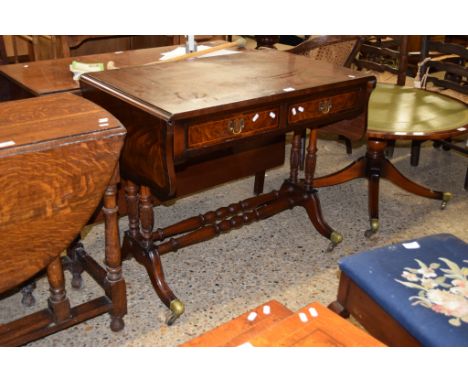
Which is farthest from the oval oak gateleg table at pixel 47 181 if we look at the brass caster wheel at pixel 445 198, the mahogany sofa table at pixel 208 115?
the brass caster wheel at pixel 445 198

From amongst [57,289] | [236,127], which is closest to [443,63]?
[236,127]

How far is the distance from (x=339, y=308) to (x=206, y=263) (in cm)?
92

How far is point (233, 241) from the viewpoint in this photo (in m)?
2.85

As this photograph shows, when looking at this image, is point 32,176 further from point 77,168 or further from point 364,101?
point 364,101

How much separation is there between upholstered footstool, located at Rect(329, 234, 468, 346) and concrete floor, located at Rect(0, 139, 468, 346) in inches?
24.9

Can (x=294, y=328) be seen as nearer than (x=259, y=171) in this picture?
Yes

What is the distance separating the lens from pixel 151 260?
234 centimetres

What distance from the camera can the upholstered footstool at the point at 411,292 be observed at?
1.54 metres

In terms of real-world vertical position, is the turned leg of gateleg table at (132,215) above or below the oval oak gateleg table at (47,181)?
below

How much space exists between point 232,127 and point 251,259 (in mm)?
900

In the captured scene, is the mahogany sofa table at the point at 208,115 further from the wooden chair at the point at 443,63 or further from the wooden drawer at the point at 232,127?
the wooden chair at the point at 443,63

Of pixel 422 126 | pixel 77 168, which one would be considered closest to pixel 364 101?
pixel 422 126

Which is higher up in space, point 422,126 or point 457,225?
point 422,126

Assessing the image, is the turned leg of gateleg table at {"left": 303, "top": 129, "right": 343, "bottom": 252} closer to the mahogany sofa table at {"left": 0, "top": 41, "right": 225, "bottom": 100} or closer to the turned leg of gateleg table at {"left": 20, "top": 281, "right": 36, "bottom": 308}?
the mahogany sofa table at {"left": 0, "top": 41, "right": 225, "bottom": 100}
